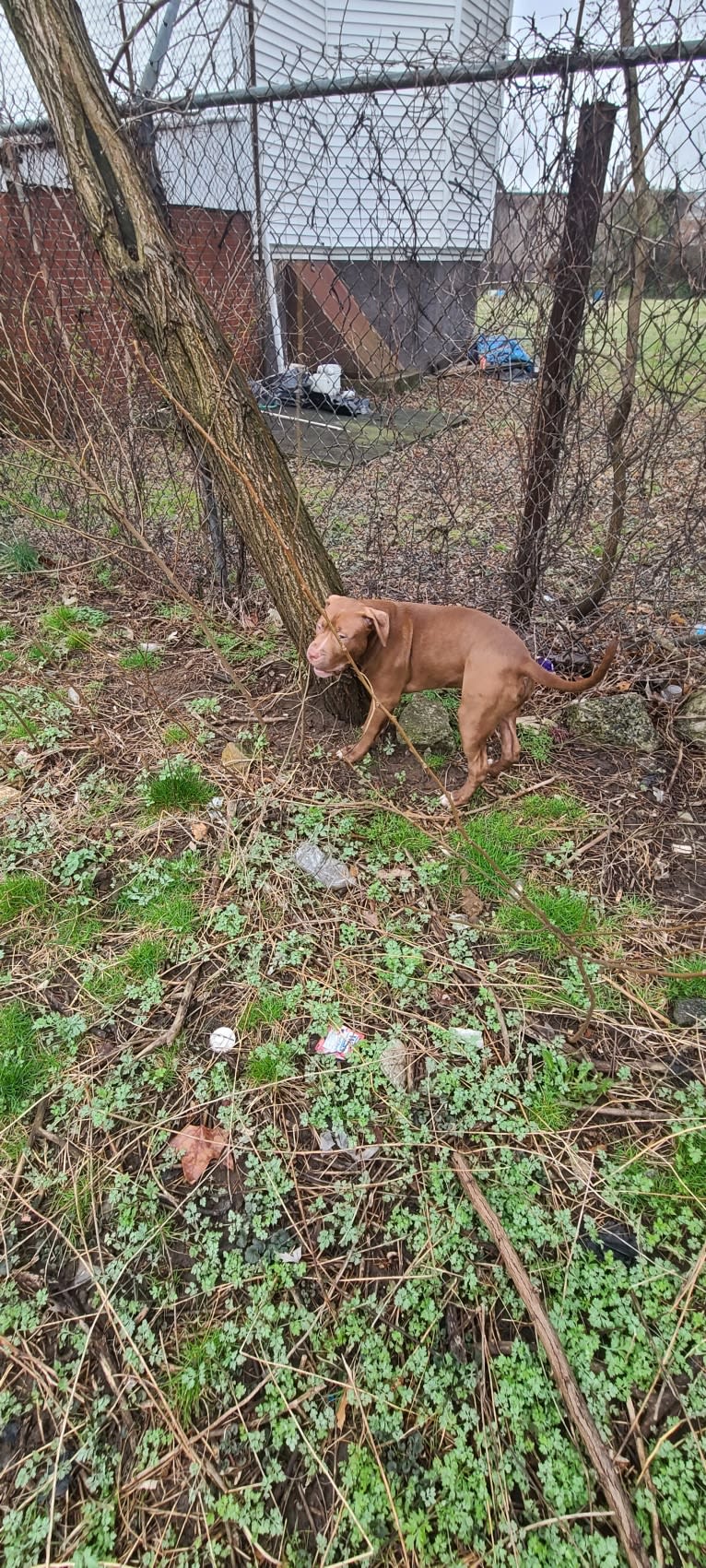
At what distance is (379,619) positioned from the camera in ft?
8.92

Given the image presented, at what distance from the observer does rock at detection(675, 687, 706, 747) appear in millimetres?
3254

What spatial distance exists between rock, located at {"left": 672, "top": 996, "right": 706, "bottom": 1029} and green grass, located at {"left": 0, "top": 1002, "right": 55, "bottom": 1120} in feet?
6.43

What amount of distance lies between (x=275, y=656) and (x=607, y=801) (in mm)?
1865

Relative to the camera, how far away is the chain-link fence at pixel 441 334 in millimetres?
2615

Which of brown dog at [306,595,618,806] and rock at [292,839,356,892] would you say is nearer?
rock at [292,839,356,892]

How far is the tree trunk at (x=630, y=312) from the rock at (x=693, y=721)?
0.79 meters

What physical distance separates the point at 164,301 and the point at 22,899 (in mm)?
2384

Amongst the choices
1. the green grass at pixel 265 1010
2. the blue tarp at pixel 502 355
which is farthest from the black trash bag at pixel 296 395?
the green grass at pixel 265 1010

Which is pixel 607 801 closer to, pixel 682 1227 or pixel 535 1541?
pixel 682 1227

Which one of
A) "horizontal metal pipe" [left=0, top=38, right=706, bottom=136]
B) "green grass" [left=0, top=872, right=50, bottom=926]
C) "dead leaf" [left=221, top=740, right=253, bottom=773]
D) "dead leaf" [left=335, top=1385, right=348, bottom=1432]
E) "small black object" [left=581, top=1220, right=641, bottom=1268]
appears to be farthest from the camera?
"dead leaf" [left=221, top=740, right=253, bottom=773]

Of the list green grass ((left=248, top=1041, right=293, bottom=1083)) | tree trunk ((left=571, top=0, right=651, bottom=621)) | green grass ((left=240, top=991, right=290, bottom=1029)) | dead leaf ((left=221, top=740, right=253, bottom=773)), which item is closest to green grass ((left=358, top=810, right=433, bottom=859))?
dead leaf ((left=221, top=740, right=253, bottom=773))

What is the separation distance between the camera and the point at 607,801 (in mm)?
3004

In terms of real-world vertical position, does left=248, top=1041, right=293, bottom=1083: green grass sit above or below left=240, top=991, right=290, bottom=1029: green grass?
below

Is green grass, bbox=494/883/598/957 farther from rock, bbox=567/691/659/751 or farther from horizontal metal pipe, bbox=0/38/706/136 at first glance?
horizontal metal pipe, bbox=0/38/706/136
